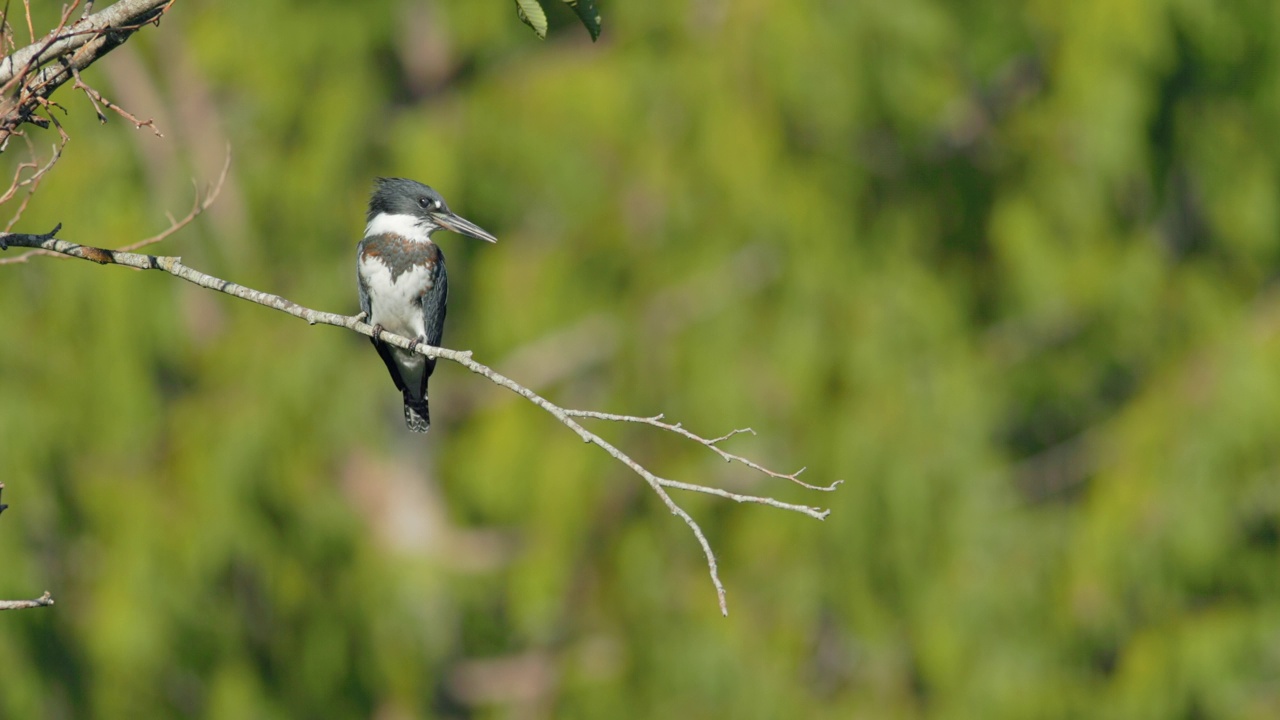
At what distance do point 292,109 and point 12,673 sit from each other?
8.90 ft

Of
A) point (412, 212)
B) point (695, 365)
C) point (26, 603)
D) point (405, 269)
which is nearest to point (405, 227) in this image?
point (412, 212)

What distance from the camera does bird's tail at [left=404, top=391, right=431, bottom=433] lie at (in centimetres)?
433

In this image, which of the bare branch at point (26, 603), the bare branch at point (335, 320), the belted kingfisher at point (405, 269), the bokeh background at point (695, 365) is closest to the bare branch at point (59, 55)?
the bare branch at point (335, 320)

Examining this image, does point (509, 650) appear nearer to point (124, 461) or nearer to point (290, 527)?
point (290, 527)

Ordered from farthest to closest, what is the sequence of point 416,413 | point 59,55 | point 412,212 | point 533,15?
point 416,413, point 412,212, point 533,15, point 59,55

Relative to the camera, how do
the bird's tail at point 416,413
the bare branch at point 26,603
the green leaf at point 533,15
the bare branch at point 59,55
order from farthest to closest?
the bird's tail at point 416,413
the green leaf at point 533,15
the bare branch at point 59,55
the bare branch at point 26,603

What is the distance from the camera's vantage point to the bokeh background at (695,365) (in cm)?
681

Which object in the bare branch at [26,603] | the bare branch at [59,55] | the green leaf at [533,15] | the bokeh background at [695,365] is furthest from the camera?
the bokeh background at [695,365]

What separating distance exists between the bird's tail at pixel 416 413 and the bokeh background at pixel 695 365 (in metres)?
2.43

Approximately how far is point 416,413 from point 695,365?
8.66 feet

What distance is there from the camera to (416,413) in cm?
439

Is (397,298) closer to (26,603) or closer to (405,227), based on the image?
(405,227)

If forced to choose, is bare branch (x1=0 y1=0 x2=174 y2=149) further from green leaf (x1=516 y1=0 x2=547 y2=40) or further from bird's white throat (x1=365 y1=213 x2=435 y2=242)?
bird's white throat (x1=365 y1=213 x2=435 y2=242)

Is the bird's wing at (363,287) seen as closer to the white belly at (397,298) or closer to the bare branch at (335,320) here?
the white belly at (397,298)
